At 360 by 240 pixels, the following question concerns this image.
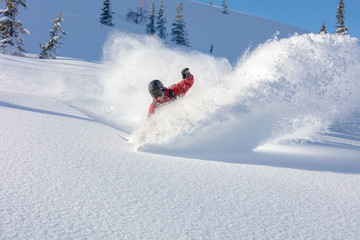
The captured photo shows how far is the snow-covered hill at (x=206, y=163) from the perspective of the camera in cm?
184

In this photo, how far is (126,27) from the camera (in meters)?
52.8

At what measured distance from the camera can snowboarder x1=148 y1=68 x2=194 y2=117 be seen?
5109 mm

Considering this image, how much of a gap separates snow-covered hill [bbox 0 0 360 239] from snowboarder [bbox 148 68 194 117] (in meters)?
0.43

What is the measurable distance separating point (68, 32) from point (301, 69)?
3696 centimetres

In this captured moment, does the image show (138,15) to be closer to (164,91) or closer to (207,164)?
(164,91)

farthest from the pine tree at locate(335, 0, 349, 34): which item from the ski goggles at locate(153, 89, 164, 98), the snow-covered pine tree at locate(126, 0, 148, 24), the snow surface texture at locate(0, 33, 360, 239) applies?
the snow-covered pine tree at locate(126, 0, 148, 24)

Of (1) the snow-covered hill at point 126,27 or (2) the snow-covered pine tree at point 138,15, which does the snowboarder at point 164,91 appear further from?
(2) the snow-covered pine tree at point 138,15

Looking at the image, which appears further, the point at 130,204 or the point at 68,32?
the point at 68,32

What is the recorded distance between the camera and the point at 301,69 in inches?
173

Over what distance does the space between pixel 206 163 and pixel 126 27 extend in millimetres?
53509

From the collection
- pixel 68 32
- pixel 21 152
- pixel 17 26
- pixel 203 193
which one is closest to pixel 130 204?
pixel 203 193

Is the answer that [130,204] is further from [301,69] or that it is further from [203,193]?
[301,69]

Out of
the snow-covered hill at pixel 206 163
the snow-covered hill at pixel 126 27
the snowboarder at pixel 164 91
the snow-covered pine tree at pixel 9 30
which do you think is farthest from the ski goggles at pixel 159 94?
the snow-covered pine tree at pixel 9 30

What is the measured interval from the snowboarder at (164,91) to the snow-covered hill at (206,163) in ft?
1.40
